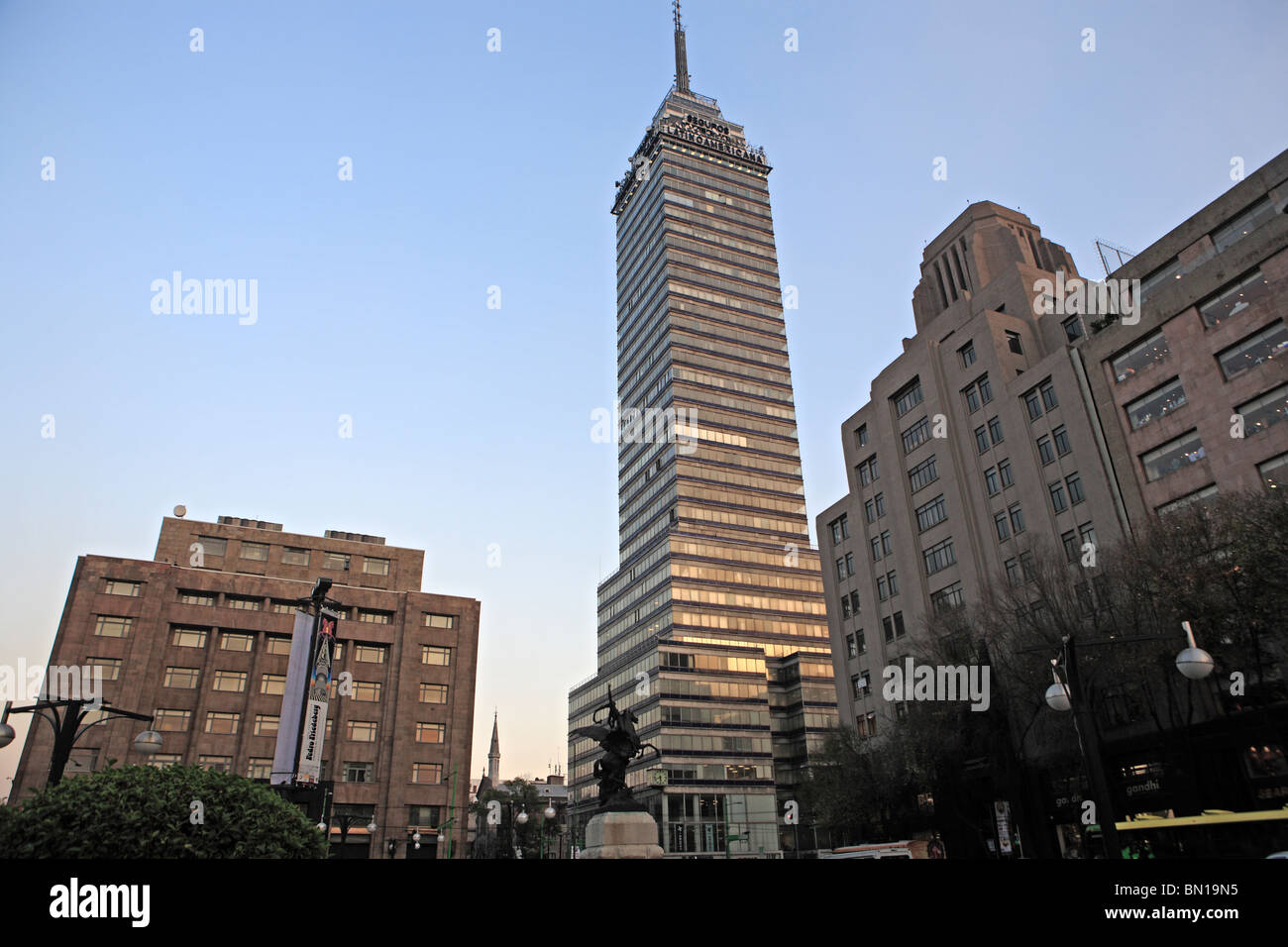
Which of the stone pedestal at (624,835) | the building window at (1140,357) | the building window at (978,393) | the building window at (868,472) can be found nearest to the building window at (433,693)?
the building window at (868,472)

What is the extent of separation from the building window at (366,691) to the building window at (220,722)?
377 inches

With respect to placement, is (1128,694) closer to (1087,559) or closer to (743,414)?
(1087,559)

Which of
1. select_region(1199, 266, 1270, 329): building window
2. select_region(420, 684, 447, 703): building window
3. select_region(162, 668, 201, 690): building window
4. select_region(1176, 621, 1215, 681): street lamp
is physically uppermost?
select_region(1199, 266, 1270, 329): building window

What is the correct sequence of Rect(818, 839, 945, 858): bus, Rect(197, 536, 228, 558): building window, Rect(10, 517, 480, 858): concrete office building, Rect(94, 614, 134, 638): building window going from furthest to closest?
Rect(197, 536, 228, 558): building window < Rect(94, 614, 134, 638): building window < Rect(10, 517, 480, 858): concrete office building < Rect(818, 839, 945, 858): bus

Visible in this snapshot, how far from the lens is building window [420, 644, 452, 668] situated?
2911 inches

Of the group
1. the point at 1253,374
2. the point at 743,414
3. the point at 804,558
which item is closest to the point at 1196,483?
the point at 1253,374

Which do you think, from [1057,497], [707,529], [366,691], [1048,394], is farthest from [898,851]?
[707,529]

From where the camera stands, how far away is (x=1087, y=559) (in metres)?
Answer: 45.6

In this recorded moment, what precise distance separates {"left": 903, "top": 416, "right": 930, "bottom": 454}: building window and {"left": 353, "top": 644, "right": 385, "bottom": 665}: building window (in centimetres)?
5087

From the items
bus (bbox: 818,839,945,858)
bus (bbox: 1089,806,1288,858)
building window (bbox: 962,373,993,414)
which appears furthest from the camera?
building window (bbox: 962,373,993,414)

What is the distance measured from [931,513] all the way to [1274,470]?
2507 cm

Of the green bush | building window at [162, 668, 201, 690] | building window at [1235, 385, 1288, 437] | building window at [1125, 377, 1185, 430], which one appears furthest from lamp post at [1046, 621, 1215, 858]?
building window at [162, 668, 201, 690]

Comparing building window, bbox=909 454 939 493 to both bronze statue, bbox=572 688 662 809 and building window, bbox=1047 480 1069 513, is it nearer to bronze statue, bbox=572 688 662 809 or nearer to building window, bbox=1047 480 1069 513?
building window, bbox=1047 480 1069 513

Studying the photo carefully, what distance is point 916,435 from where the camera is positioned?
64.6 meters
